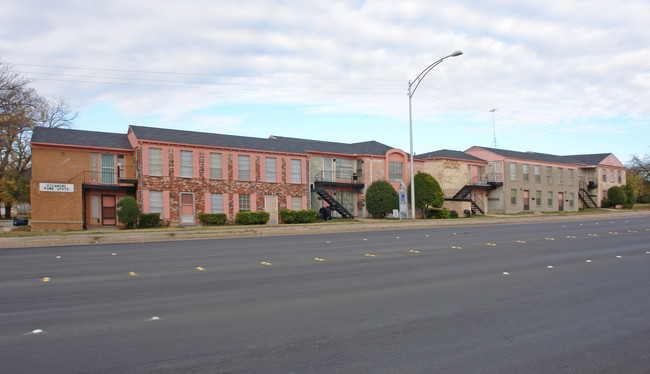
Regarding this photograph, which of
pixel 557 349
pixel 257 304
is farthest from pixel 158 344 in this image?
pixel 557 349

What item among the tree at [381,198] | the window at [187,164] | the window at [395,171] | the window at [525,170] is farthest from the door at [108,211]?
the window at [525,170]

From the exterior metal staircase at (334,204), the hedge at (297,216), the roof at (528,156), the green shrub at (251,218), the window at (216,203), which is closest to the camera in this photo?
the green shrub at (251,218)

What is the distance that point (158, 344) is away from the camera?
5.70 m

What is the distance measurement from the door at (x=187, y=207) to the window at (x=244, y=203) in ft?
11.7

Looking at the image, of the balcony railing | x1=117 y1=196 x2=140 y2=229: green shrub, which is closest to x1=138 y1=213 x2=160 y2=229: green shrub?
x1=117 y1=196 x2=140 y2=229: green shrub

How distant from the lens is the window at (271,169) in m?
35.0

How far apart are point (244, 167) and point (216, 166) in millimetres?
2122

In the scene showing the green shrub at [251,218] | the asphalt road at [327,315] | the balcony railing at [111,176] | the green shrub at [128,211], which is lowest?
the asphalt road at [327,315]

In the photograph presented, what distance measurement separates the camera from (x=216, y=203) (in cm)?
3275

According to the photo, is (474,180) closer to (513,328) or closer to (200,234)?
(200,234)

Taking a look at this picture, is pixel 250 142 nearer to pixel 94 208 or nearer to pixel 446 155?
pixel 94 208

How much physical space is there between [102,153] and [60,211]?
15.6ft

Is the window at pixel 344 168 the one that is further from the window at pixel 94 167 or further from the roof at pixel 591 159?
the roof at pixel 591 159

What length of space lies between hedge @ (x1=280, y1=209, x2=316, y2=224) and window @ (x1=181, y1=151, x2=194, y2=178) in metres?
7.00
